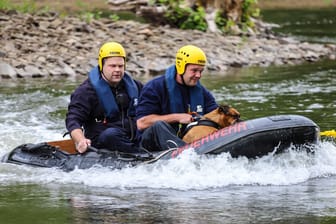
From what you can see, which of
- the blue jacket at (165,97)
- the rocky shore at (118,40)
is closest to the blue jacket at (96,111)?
the blue jacket at (165,97)

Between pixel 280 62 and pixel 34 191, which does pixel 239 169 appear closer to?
pixel 34 191

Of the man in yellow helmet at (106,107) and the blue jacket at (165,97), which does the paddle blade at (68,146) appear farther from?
the blue jacket at (165,97)

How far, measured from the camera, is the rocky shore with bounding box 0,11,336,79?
2019 cm

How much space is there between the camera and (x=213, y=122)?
9.20 metres

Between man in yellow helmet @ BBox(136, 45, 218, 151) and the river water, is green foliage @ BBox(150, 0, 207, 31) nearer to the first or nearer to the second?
the river water

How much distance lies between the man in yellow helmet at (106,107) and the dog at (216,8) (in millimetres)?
16417

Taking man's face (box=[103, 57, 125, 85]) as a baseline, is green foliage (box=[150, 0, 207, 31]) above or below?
below

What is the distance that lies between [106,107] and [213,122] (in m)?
1.18

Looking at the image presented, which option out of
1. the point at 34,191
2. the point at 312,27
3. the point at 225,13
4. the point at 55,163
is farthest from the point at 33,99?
the point at 312,27

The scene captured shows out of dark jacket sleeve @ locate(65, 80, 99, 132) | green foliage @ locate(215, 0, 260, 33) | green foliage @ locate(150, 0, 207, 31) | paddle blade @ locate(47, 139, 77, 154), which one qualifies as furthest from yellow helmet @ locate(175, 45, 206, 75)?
green foliage @ locate(215, 0, 260, 33)

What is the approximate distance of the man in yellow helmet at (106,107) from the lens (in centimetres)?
941

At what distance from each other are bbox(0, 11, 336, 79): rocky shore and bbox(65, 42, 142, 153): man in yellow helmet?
9.76 meters

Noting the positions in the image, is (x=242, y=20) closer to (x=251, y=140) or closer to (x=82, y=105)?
(x=82, y=105)

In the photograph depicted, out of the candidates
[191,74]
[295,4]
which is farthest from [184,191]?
[295,4]
